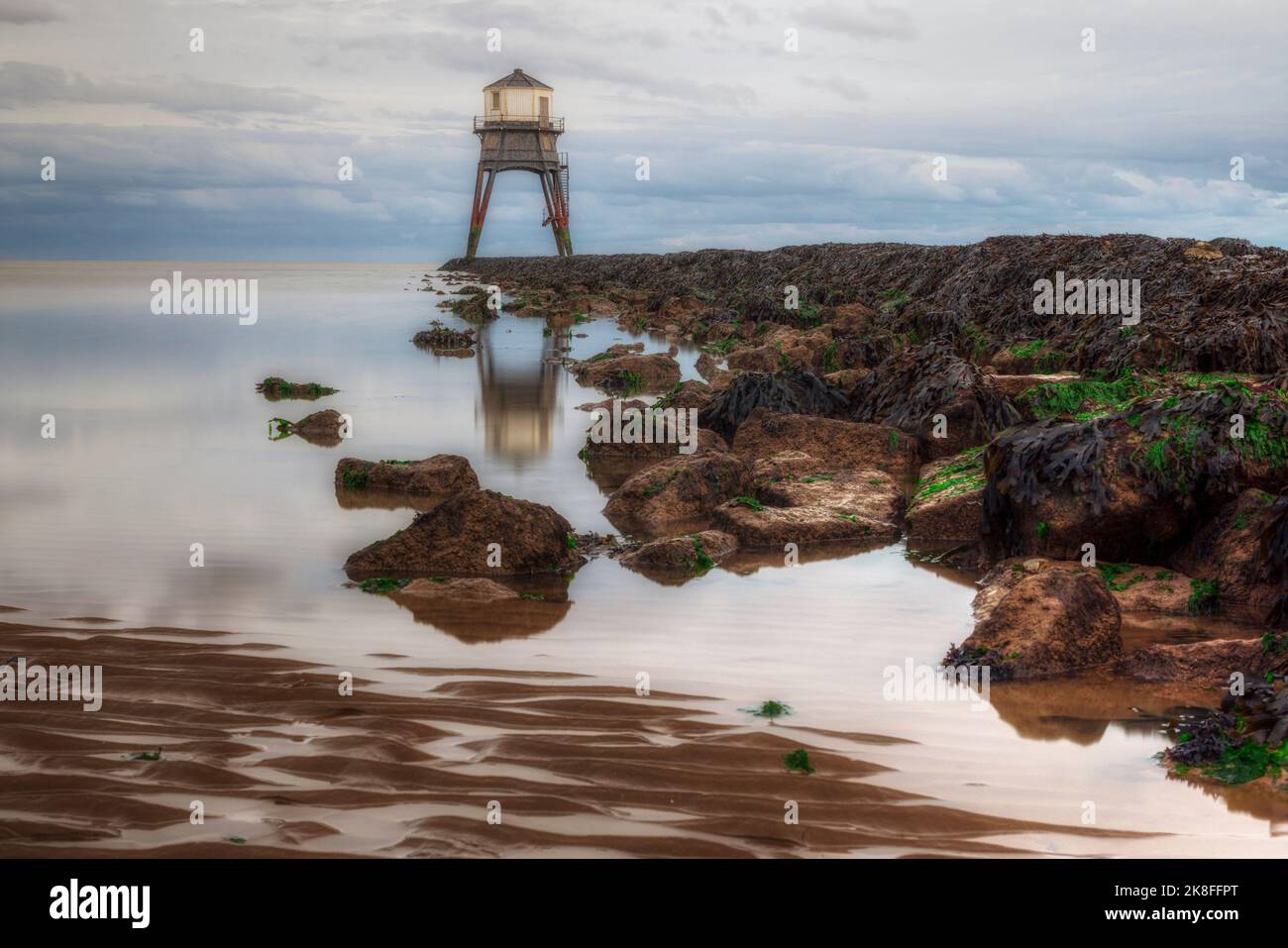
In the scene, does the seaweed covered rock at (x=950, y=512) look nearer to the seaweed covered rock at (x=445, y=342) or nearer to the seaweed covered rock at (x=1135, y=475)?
the seaweed covered rock at (x=1135, y=475)

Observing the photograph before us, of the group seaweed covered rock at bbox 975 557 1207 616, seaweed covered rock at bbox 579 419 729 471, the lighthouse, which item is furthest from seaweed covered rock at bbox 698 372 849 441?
the lighthouse

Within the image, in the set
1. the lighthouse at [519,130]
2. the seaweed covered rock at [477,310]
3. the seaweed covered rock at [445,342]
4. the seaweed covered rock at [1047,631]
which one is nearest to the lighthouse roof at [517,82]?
the lighthouse at [519,130]

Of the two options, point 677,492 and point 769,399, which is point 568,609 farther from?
point 769,399

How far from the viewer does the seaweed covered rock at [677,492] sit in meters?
8.88

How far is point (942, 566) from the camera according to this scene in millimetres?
7609

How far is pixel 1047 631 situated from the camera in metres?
5.54

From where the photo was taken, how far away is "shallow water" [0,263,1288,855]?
432 cm

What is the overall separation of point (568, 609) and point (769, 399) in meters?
6.20

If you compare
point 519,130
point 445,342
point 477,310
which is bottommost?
point 445,342

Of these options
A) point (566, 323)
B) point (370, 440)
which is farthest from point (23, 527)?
point (566, 323)

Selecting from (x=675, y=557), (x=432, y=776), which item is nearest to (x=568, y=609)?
(x=675, y=557)

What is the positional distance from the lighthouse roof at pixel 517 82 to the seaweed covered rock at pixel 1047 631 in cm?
6316

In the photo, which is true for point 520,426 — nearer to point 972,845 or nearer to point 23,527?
point 23,527

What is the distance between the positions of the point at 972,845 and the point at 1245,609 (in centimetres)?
351
